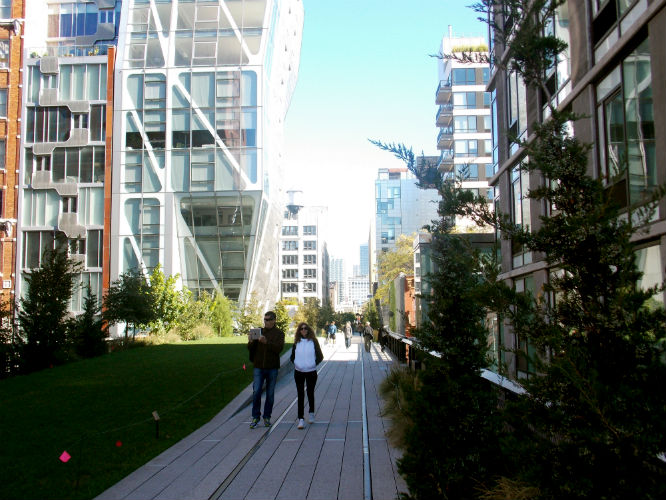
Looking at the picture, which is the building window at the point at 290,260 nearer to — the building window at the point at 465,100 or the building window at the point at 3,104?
the building window at the point at 465,100

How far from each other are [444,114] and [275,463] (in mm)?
59318

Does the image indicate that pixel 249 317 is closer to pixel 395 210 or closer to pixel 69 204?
pixel 69 204

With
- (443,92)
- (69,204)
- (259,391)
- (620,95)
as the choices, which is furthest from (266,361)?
(443,92)

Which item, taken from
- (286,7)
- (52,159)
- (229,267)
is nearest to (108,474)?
(229,267)

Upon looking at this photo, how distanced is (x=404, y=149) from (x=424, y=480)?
2857 mm

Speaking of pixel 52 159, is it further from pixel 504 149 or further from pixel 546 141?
pixel 546 141

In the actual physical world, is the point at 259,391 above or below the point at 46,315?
below

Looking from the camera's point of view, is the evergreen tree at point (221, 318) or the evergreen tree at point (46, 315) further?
the evergreen tree at point (221, 318)

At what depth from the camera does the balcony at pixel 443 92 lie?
208 feet

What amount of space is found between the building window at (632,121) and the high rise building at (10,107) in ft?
152

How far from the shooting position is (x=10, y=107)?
163ft

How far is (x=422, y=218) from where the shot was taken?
134m

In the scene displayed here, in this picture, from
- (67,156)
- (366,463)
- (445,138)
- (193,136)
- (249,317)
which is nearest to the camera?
(366,463)

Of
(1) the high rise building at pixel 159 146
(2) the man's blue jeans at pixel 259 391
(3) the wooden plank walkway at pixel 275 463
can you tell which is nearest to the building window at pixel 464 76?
(1) the high rise building at pixel 159 146
